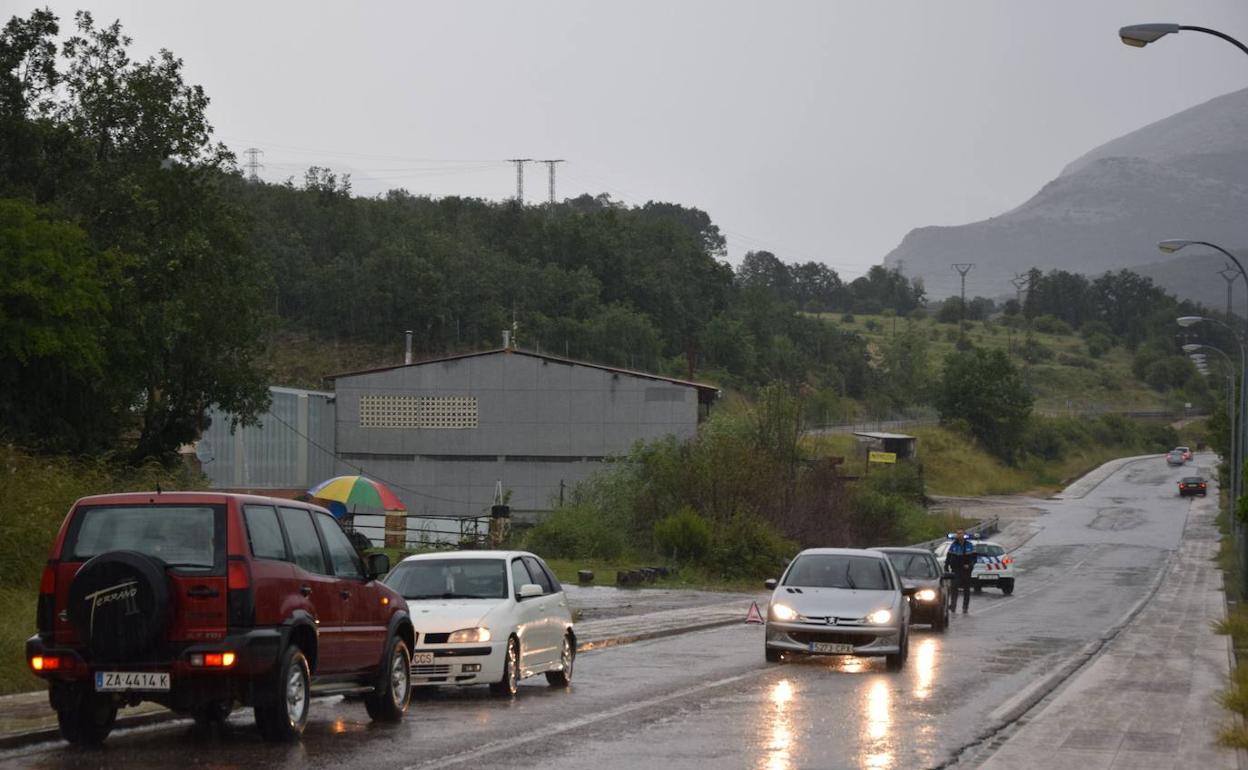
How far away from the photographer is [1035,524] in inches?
3406

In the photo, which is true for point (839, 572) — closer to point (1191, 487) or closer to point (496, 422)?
point (496, 422)

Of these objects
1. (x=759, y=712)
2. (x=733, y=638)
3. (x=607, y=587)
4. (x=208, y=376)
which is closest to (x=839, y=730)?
(x=759, y=712)

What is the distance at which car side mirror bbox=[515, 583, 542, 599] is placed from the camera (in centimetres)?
1626

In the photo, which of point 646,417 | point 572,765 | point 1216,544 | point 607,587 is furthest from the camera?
point 1216,544

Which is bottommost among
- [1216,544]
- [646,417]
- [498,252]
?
[1216,544]

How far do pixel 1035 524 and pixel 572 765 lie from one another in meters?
79.4

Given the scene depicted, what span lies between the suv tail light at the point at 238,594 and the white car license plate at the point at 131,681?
2.06 feet

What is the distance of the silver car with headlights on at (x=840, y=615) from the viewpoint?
65.6ft

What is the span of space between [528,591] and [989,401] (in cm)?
11573

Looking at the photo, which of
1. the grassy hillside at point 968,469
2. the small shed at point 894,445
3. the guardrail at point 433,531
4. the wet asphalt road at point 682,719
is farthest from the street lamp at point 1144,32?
the grassy hillside at point 968,469

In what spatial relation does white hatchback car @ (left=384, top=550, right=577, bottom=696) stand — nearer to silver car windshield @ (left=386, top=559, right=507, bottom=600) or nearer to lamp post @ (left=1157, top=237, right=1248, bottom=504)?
silver car windshield @ (left=386, top=559, right=507, bottom=600)

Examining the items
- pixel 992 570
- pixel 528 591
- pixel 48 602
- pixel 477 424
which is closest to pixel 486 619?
pixel 528 591

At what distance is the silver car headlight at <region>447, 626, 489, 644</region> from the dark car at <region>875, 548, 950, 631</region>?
14.1 meters

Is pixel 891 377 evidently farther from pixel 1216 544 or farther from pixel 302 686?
pixel 302 686
